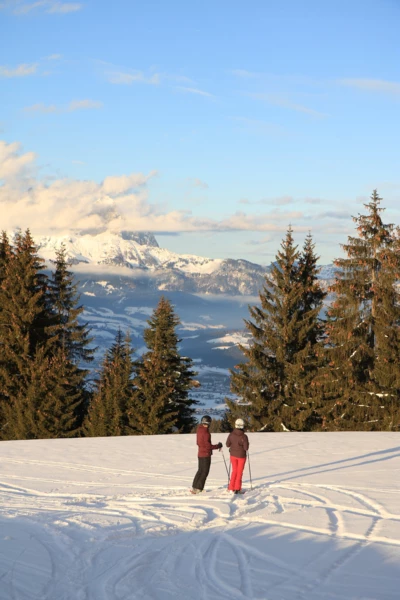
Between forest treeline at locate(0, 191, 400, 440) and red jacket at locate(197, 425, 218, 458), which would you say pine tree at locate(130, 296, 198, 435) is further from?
red jacket at locate(197, 425, 218, 458)

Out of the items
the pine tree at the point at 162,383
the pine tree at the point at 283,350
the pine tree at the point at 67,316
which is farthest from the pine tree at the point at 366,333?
the pine tree at the point at 67,316

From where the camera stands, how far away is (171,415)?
39.2 m

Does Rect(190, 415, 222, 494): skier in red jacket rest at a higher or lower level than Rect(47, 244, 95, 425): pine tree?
lower

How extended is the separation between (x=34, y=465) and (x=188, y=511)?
10101mm

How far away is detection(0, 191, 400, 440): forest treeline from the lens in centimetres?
3481

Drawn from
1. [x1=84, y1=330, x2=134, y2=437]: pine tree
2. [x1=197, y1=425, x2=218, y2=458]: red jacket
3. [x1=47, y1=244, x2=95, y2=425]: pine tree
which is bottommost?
[x1=84, y1=330, x2=134, y2=437]: pine tree

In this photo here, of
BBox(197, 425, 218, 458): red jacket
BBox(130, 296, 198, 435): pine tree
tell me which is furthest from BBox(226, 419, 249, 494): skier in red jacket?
BBox(130, 296, 198, 435): pine tree

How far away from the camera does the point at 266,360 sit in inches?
1558

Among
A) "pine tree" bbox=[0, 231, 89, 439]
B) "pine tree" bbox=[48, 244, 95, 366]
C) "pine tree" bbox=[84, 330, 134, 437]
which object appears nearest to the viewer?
"pine tree" bbox=[84, 330, 134, 437]

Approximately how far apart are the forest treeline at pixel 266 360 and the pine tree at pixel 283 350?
0.07 metres

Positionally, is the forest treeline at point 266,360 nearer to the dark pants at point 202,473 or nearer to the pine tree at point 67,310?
the pine tree at point 67,310

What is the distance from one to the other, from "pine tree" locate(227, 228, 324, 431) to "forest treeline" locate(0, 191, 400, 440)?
69mm

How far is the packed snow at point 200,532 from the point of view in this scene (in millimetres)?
8492

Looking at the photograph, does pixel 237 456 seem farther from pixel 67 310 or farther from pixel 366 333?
pixel 67 310
